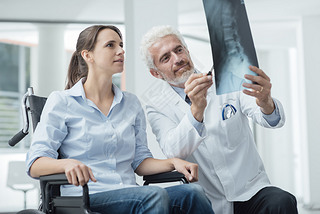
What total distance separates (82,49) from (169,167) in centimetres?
57

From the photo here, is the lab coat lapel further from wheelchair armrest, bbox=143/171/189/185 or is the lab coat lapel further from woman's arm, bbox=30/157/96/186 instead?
woman's arm, bbox=30/157/96/186

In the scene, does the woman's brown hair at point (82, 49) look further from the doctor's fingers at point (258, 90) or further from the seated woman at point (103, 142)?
the doctor's fingers at point (258, 90)

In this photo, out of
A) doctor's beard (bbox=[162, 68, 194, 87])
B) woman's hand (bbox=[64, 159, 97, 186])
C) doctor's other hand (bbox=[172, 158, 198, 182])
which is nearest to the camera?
woman's hand (bbox=[64, 159, 97, 186])

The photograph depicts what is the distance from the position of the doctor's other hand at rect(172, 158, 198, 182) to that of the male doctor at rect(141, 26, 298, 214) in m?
0.05

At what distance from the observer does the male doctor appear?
4.97 feet

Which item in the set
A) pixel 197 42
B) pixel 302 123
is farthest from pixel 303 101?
pixel 197 42

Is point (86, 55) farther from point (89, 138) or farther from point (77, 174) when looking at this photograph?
point (77, 174)

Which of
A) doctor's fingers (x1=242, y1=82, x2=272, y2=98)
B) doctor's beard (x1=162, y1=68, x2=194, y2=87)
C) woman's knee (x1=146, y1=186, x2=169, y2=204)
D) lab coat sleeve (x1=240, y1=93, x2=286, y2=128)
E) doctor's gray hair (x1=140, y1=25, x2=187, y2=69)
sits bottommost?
woman's knee (x1=146, y1=186, x2=169, y2=204)

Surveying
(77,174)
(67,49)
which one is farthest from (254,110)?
(67,49)

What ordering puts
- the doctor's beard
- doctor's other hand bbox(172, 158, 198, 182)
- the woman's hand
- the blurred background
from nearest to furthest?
the woman's hand < doctor's other hand bbox(172, 158, 198, 182) < the doctor's beard < the blurred background

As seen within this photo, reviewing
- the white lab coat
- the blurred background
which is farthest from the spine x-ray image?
the blurred background

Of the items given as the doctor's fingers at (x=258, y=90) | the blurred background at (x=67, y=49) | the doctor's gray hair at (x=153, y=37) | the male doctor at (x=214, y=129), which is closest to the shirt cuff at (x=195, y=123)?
the male doctor at (x=214, y=129)

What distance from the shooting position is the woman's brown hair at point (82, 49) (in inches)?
65.2

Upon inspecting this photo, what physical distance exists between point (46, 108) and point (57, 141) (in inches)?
5.5
